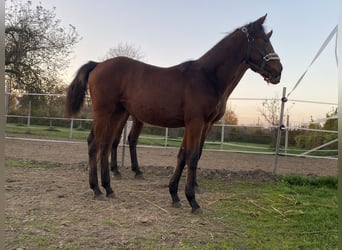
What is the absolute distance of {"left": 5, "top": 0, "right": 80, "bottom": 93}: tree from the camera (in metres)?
10.8

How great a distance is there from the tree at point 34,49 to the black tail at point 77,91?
8284 millimetres

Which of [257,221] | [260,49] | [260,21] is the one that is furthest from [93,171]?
[260,21]

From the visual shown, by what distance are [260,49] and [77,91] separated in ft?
7.18

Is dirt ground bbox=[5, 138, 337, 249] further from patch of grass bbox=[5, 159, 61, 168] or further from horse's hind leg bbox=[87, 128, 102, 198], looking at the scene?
patch of grass bbox=[5, 159, 61, 168]

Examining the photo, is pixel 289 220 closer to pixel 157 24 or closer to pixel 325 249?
pixel 325 249

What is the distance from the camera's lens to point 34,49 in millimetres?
11180

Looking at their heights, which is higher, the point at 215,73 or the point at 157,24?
the point at 157,24

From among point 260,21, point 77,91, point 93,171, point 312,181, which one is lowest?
point 312,181

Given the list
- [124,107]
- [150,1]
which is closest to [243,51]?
[124,107]

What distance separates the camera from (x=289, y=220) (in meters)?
2.87

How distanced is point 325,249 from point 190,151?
1.39 meters

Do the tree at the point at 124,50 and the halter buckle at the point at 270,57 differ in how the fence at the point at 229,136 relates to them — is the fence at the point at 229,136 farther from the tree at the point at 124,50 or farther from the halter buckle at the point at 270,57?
the halter buckle at the point at 270,57

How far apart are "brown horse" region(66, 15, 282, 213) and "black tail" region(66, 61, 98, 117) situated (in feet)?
0.46

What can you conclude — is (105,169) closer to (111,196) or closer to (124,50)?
(111,196)
